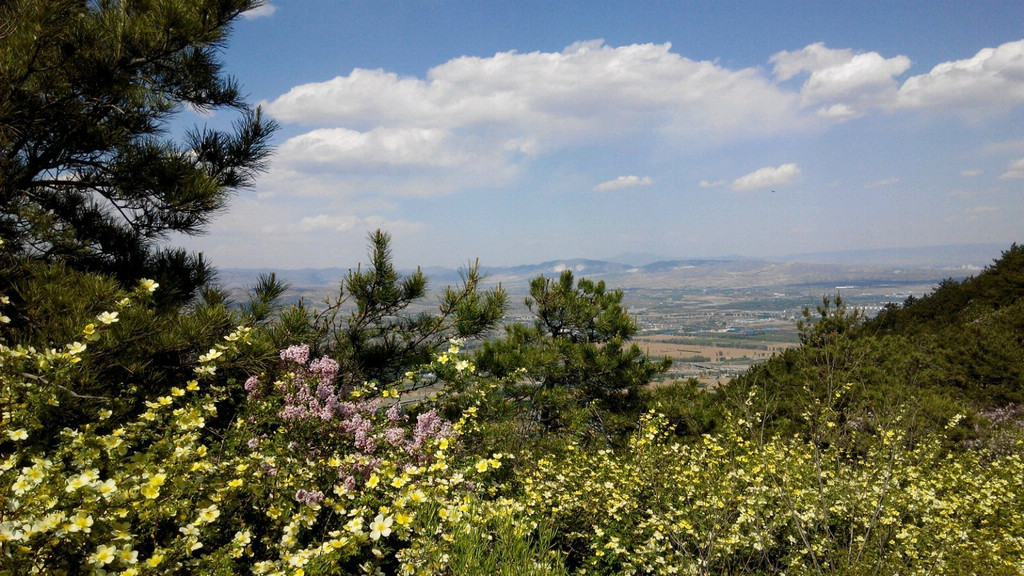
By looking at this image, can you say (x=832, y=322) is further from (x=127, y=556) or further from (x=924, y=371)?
(x=127, y=556)

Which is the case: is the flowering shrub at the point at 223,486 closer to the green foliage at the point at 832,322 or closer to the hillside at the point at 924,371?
the hillside at the point at 924,371

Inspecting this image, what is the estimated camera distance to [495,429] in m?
4.94

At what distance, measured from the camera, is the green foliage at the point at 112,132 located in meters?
3.74

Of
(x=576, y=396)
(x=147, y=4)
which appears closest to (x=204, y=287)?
(x=147, y=4)

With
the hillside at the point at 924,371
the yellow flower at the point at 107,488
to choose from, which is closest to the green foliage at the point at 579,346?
the hillside at the point at 924,371

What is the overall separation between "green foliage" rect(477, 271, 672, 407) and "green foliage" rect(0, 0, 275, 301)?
4.61m

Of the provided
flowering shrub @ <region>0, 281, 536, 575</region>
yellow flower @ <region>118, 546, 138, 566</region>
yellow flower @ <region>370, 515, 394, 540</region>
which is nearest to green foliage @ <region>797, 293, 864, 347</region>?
flowering shrub @ <region>0, 281, 536, 575</region>

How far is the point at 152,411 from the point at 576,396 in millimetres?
6940

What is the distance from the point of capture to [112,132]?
4.23 metres

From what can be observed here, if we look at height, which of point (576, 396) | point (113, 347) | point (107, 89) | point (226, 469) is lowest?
point (576, 396)

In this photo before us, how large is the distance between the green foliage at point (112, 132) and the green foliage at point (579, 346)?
4608 millimetres

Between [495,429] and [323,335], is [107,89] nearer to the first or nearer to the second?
[323,335]

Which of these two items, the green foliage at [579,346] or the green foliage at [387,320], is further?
the green foliage at [579,346]

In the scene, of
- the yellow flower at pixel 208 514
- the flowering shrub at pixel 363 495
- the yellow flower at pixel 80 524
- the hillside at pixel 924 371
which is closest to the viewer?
the yellow flower at pixel 80 524
